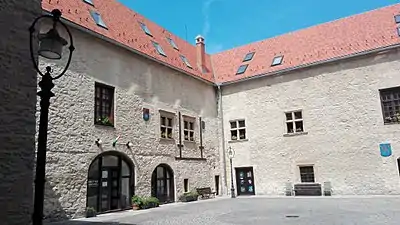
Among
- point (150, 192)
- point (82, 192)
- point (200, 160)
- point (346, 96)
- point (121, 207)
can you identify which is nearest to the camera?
point (82, 192)

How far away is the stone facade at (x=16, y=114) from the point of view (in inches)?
173

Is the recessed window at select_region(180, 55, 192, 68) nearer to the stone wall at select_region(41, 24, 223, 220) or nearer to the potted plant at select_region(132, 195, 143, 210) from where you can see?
the stone wall at select_region(41, 24, 223, 220)

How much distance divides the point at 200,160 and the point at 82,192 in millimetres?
8011

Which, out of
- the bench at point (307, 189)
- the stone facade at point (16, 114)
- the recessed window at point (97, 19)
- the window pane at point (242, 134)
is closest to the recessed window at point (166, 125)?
the recessed window at point (97, 19)

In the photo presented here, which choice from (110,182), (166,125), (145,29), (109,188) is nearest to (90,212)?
(109,188)

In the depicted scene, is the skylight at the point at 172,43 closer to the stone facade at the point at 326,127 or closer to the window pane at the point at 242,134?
the stone facade at the point at 326,127

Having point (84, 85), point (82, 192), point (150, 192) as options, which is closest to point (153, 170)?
point (150, 192)

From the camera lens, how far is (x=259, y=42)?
22938 millimetres

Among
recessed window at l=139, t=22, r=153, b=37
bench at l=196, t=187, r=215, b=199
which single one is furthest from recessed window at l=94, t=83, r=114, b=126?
bench at l=196, t=187, r=215, b=199

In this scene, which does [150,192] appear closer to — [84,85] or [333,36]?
[84,85]

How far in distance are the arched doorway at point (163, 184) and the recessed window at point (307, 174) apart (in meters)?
7.19

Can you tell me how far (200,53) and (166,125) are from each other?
7.13 metres

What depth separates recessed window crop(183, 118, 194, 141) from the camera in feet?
58.9

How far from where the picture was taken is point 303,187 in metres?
17.7
